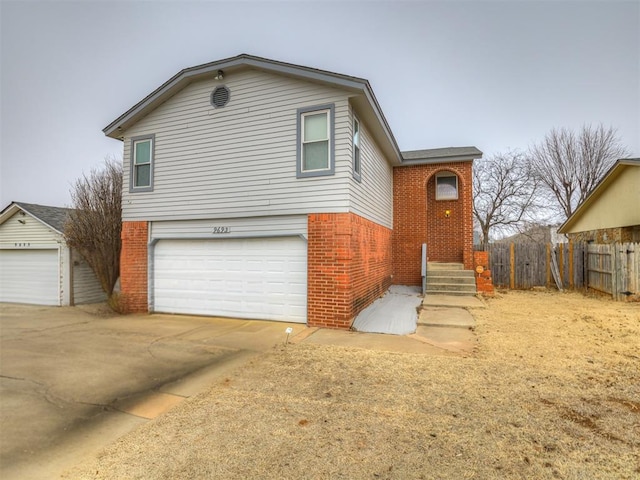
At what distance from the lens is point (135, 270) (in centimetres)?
920

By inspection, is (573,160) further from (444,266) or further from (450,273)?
(450,273)

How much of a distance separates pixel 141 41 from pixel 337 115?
12.2 m

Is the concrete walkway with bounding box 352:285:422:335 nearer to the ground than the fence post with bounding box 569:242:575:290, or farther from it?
nearer to the ground

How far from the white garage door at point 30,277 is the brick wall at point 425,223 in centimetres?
1301

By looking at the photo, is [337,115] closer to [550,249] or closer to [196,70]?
[196,70]

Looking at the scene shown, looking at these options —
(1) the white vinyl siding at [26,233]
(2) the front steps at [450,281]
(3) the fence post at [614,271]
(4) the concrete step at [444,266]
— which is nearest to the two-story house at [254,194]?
(2) the front steps at [450,281]

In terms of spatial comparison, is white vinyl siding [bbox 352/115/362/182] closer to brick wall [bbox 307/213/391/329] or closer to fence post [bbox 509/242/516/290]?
brick wall [bbox 307/213/391/329]

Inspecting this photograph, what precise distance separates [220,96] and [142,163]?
3123 mm

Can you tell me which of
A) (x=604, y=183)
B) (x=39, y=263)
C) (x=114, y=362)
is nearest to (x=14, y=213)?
(x=39, y=263)

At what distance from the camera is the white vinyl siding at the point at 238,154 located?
7.25 meters

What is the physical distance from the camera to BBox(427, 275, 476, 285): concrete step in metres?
10.9

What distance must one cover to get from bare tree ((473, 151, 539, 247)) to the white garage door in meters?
27.6

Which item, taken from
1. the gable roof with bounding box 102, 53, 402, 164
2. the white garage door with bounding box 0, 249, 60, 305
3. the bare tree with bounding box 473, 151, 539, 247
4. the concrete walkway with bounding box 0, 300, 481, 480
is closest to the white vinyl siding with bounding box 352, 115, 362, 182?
the gable roof with bounding box 102, 53, 402, 164

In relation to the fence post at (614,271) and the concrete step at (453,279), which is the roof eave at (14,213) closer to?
the concrete step at (453,279)
